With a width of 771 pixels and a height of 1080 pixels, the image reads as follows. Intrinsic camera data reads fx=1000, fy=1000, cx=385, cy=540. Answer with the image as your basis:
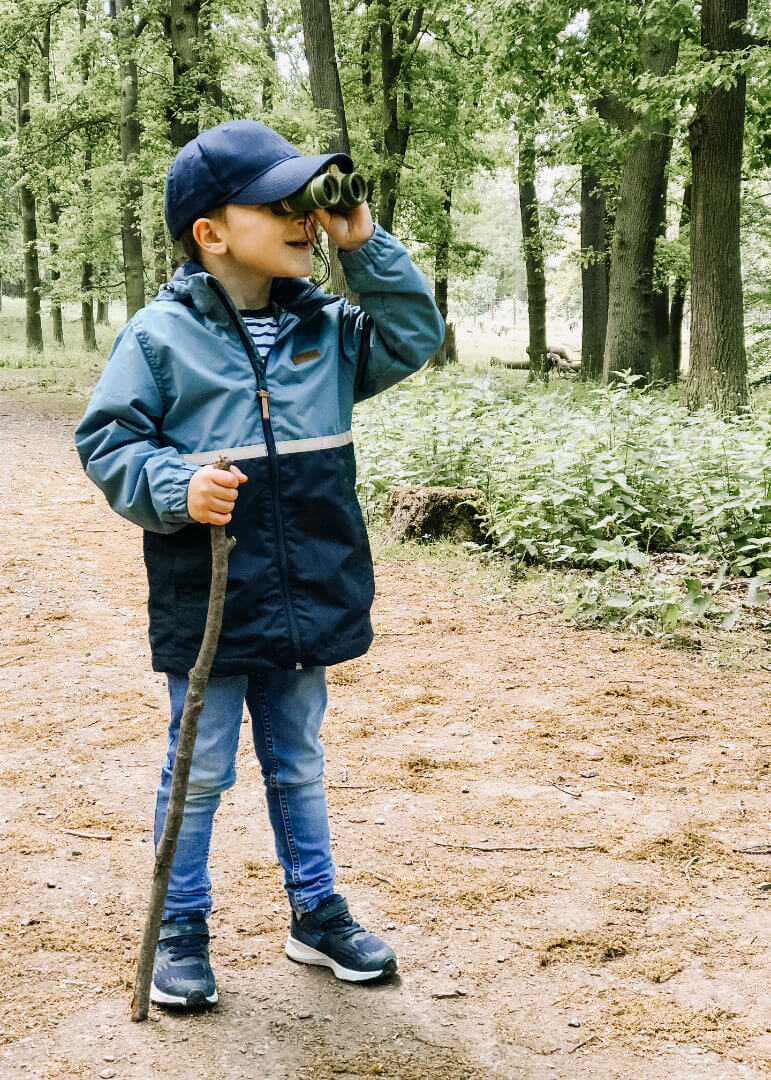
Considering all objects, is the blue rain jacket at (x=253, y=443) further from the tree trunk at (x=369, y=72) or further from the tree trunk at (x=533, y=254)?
the tree trunk at (x=369, y=72)

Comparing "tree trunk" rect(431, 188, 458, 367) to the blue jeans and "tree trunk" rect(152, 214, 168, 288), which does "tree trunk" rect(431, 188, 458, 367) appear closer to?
"tree trunk" rect(152, 214, 168, 288)

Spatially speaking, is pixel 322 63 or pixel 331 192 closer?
pixel 331 192

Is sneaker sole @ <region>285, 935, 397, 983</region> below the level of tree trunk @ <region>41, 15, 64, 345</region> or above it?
below

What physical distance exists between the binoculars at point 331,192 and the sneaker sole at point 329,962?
177 centimetres

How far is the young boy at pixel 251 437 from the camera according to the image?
2.21m

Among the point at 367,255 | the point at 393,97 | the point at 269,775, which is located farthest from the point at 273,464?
the point at 393,97

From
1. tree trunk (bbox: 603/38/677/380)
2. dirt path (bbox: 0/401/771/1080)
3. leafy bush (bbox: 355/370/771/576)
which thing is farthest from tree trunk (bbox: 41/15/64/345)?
dirt path (bbox: 0/401/771/1080)

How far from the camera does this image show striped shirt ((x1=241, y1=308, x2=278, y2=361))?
2.33 meters

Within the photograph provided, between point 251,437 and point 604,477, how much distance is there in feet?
14.8

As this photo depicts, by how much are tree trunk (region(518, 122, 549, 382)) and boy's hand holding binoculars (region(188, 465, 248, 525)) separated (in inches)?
639

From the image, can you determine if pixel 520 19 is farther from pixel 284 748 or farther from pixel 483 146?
pixel 483 146

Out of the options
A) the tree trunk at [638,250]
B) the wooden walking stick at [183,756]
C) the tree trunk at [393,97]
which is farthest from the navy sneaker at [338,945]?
the tree trunk at [393,97]

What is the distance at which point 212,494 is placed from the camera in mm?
1966

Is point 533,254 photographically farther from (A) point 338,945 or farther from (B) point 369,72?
(A) point 338,945
